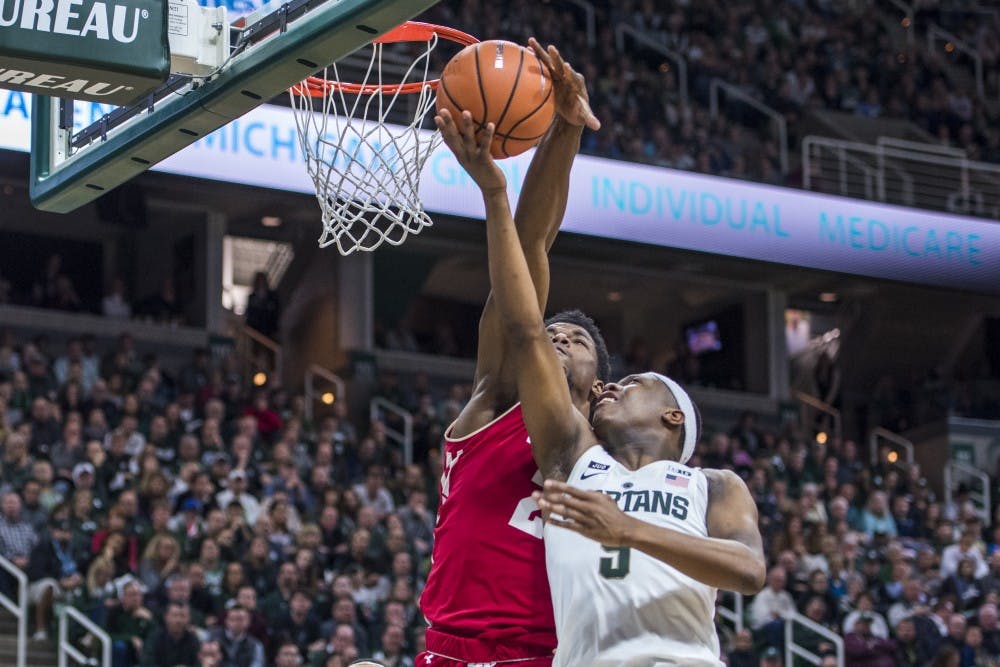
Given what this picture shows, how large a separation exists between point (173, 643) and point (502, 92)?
7.52 m

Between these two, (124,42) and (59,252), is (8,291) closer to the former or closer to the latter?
(59,252)

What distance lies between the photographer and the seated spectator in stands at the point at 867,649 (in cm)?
1405

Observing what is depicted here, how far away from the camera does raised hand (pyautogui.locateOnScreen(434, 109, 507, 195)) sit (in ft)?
14.6

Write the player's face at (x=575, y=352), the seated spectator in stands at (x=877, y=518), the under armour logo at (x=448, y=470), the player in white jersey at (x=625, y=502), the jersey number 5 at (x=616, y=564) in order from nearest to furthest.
Result: the player in white jersey at (x=625, y=502), the jersey number 5 at (x=616, y=564), the player's face at (x=575, y=352), the under armour logo at (x=448, y=470), the seated spectator in stands at (x=877, y=518)

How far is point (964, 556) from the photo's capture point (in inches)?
645

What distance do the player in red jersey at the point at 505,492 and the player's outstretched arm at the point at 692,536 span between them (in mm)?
652

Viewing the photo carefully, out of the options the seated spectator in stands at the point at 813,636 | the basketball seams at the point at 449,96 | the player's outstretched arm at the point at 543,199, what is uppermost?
the basketball seams at the point at 449,96

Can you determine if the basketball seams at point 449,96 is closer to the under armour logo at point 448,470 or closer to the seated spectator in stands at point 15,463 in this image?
the under armour logo at point 448,470

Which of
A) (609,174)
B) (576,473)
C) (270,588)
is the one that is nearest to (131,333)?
(609,174)

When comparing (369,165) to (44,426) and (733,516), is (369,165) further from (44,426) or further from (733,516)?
(44,426)

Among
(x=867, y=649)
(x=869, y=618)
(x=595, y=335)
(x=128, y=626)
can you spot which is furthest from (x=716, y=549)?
(x=869, y=618)

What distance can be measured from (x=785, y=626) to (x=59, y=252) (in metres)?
11.1

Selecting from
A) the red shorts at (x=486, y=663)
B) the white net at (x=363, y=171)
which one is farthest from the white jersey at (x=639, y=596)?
the white net at (x=363, y=171)

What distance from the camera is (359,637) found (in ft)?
40.0
